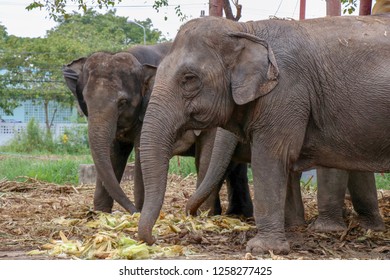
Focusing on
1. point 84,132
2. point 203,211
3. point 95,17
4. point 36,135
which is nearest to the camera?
point 203,211

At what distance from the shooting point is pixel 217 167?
7668mm

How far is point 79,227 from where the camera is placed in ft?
25.3

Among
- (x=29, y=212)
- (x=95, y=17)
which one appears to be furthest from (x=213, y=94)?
(x=95, y=17)

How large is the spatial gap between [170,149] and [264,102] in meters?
0.76

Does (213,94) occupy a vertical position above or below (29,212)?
above

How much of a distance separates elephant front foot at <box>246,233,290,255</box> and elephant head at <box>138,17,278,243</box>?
2.46ft

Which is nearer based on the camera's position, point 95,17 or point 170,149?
point 170,149

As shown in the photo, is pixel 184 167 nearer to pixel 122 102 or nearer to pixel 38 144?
pixel 122 102

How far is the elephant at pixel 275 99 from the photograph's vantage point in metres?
6.26

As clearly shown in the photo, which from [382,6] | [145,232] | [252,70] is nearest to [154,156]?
[145,232]

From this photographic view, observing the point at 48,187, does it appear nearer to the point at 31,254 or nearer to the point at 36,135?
the point at 31,254

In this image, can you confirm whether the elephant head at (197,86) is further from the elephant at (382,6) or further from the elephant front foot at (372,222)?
the elephant at (382,6)

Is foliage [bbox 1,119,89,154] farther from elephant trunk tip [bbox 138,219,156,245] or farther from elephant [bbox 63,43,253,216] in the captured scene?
elephant trunk tip [bbox 138,219,156,245]

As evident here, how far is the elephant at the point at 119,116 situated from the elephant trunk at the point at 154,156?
6.02ft
